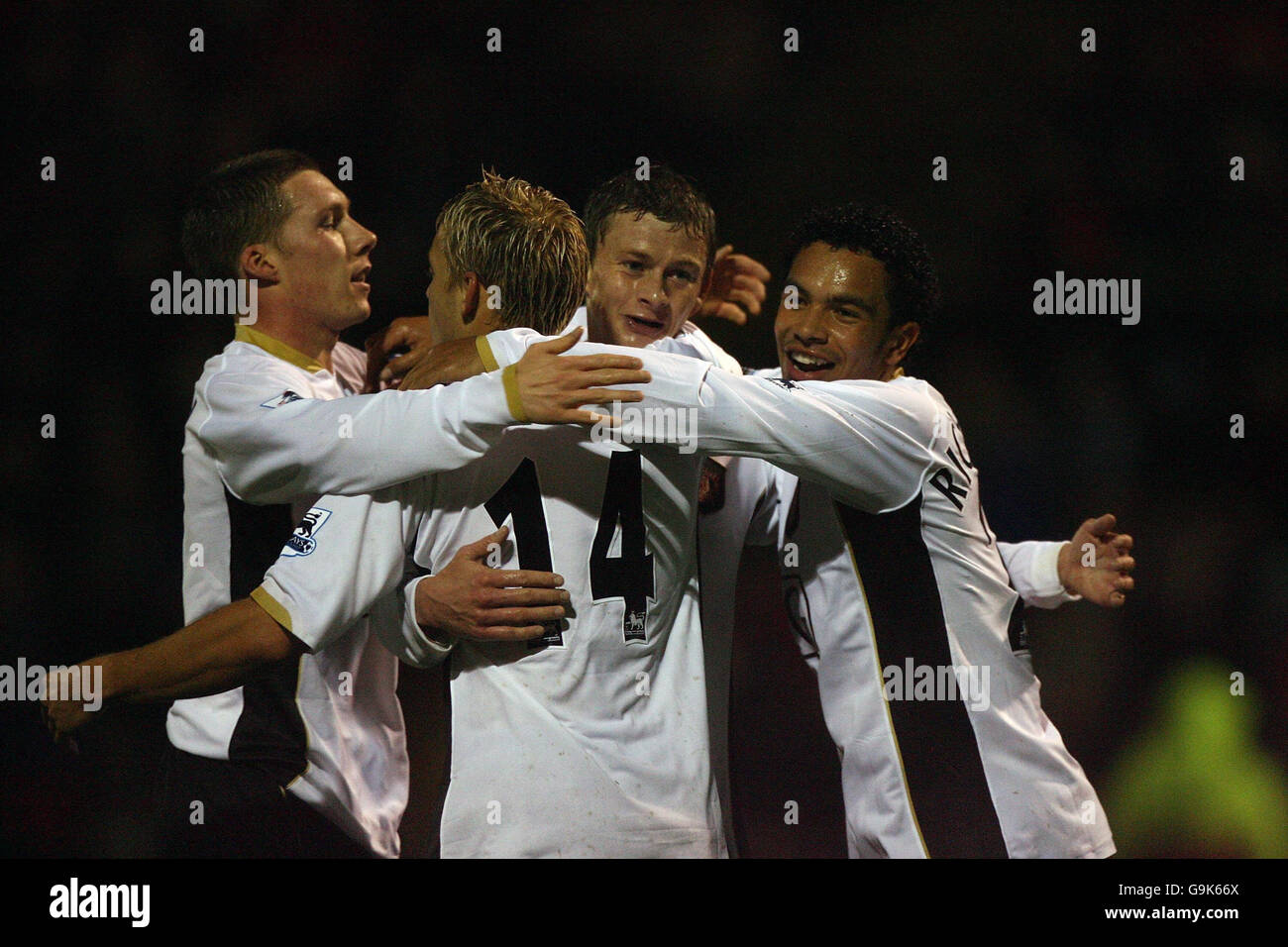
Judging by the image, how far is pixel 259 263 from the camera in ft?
9.18

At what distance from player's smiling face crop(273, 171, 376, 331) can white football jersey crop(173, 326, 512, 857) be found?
0.13 metres

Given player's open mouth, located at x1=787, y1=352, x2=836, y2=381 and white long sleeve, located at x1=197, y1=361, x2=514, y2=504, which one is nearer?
white long sleeve, located at x1=197, y1=361, x2=514, y2=504

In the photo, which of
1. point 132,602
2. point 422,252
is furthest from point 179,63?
point 132,602

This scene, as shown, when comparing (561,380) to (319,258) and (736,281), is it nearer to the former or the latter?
(319,258)

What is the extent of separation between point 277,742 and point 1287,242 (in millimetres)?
3392

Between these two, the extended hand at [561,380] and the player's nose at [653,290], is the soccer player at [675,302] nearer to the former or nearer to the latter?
the player's nose at [653,290]

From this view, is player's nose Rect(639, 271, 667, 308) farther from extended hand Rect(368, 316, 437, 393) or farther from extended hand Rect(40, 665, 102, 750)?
extended hand Rect(40, 665, 102, 750)

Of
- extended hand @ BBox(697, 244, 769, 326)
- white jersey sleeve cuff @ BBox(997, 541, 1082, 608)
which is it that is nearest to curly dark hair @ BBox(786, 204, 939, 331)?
extended hand @ BBox(697, 244, 769, 326)

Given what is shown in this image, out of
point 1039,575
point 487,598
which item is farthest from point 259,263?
point 1039,575

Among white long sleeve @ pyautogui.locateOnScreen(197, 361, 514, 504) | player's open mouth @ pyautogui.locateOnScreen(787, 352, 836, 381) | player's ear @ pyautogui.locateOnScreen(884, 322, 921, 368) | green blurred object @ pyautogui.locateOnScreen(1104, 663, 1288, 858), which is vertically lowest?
green blurred object @ pyautogui.locateOnScreen(1104, 663, 1288, 858)

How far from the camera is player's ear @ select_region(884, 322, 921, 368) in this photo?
9.00 feet

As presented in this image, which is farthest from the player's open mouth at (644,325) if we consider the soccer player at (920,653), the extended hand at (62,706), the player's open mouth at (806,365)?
the extended hand at (62,706)

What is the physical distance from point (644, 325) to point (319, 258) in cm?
82

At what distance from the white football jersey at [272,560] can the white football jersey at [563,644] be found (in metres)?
0.13
